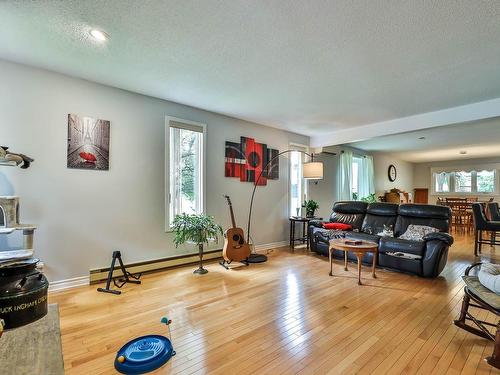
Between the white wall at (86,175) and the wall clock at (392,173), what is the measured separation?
22.1 ft

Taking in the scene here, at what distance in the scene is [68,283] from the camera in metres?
3.06

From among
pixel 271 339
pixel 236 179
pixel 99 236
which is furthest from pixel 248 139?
pixel 271 339

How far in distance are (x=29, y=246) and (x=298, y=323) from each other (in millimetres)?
2616

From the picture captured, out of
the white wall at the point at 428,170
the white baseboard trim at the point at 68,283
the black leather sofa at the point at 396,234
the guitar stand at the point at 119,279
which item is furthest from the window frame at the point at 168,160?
the white wall at the point at 428,170

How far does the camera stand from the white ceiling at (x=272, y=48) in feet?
6.25

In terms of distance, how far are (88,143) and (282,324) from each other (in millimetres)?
2958

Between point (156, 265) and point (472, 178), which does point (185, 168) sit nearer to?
point (156, 265)

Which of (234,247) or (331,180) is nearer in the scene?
(234,247)

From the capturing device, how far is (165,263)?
3.78 m

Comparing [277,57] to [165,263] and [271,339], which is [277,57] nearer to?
[271,339]

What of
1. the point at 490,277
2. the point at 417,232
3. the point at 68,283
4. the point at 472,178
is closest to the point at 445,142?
the point at 417,232

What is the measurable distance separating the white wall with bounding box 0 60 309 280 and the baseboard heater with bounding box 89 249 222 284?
0.08m

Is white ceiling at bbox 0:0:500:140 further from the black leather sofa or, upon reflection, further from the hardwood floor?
the hardwood floor

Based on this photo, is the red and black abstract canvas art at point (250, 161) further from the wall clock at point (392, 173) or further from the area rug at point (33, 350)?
the wall clock at point (392, 173)
